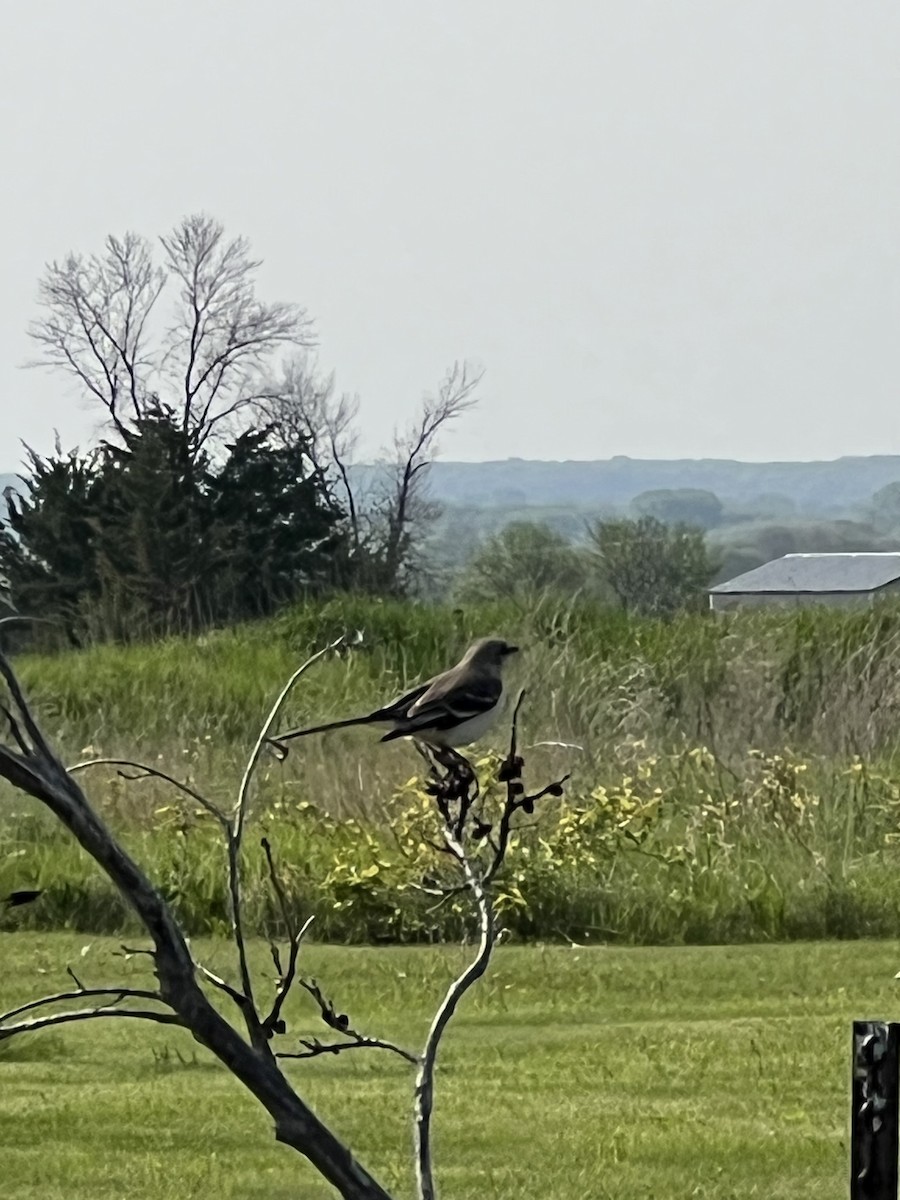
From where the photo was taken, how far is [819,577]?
55594 millimetres

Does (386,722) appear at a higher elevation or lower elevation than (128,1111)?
higher

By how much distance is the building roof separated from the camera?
53.2 meters

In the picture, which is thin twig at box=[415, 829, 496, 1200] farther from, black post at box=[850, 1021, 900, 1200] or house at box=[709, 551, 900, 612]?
house at box=[709, 551, 900, 612]

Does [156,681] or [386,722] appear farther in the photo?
[156,681]

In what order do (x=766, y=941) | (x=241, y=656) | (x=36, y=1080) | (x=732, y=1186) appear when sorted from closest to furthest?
(x=732, y=1186), (x=36, y=1080), (x=766, y=941), (x=241, y=656)

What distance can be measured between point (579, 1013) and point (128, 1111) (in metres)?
1.76

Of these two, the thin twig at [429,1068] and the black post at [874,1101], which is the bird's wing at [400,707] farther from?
the black post at [874,1101]

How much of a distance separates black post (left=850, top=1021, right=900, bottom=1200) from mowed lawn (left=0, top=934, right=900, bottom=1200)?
274 centimetres

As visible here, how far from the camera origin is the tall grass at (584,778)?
27.3 feet

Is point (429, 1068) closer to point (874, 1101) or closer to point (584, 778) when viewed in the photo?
point (874, 1101)

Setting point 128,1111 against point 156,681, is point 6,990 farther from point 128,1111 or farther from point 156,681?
point 156,681

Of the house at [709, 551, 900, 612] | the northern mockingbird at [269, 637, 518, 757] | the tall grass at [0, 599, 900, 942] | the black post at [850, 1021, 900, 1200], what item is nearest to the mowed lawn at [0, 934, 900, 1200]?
the tall grass at [0, 599, 900, 942]

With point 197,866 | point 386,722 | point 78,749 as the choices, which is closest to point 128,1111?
point 386,722

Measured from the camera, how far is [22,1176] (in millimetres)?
5176
